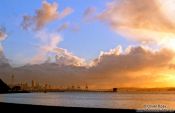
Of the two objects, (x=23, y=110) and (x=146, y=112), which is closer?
(x=146, y=112)

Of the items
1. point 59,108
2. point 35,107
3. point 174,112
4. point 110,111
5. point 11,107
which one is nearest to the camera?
point 174,112

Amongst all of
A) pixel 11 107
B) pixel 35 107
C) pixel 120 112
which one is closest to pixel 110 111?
pixel 120 112

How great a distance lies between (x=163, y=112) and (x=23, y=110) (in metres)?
12.7

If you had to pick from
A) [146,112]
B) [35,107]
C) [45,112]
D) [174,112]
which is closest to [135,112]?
[146,112]

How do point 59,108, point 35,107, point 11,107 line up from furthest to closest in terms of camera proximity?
point 11,107 → point 35,107 → point 59,108

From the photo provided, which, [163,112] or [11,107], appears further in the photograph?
[11,107]

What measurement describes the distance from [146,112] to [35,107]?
10.3m

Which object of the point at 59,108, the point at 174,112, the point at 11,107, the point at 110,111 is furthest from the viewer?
the point at 11,107

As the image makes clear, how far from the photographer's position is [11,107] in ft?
111

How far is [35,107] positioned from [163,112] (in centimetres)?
1176

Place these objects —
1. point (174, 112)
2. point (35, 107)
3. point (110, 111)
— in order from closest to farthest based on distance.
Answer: point (174, 112)
point (110, 111)
point (35, 107)

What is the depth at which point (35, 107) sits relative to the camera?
3125 cm

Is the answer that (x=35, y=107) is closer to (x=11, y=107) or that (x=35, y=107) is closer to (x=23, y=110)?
(x=23, y=110)

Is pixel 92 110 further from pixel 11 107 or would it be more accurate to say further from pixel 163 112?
pixel 11 107
